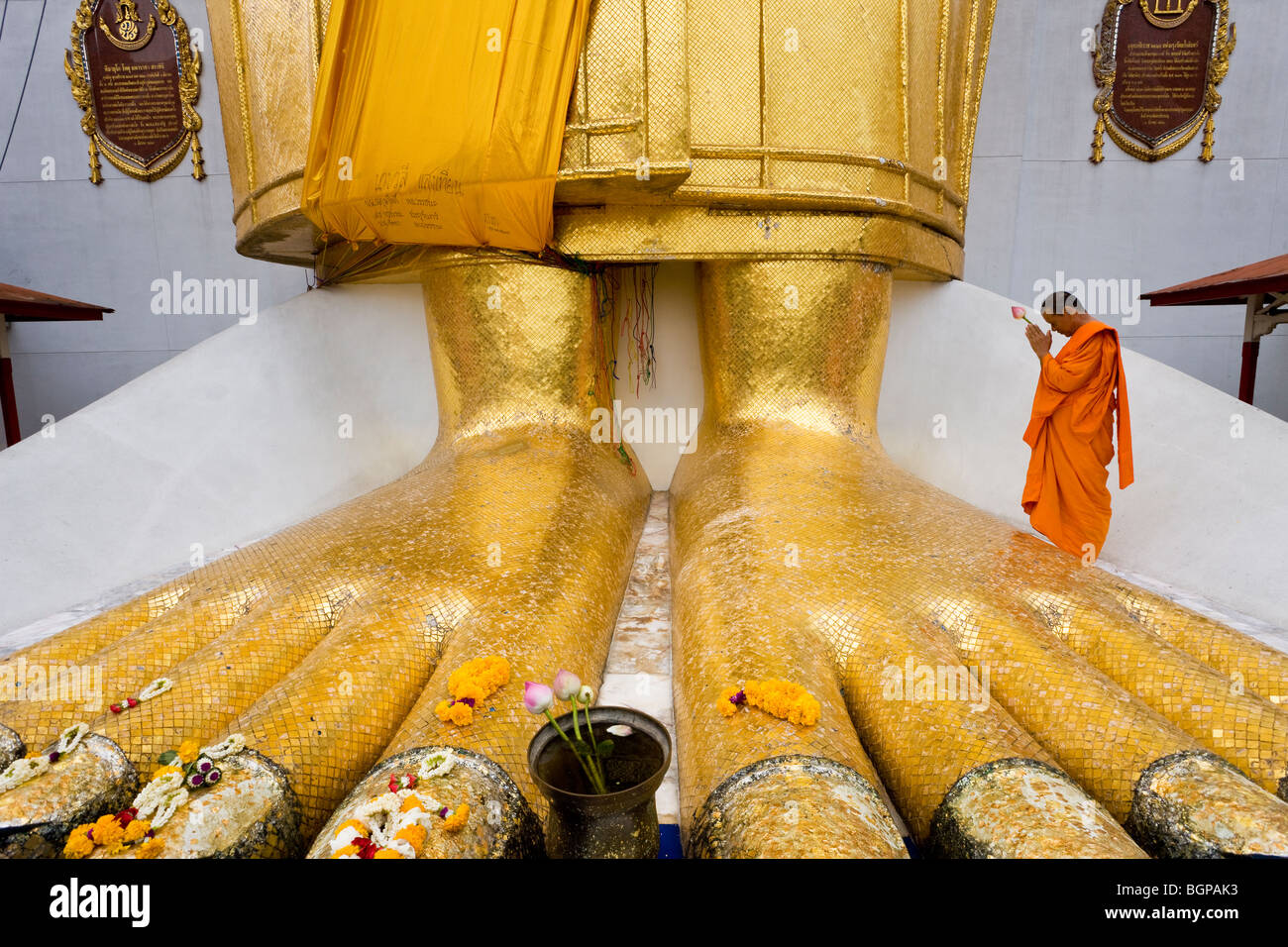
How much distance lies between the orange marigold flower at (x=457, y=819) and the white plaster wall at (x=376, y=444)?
2.24 m

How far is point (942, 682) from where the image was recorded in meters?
1.48

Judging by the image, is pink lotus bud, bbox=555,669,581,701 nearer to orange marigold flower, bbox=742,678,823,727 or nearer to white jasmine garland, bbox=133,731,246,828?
orange marigold flower, bbox=742,678,823,727

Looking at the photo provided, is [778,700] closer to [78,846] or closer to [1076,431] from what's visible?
[78,846]

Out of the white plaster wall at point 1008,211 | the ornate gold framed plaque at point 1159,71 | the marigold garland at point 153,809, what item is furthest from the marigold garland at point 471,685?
the ornate gold framed plaque at point 1159,71

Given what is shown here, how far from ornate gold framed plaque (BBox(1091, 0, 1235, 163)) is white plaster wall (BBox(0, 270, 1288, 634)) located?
2496mm

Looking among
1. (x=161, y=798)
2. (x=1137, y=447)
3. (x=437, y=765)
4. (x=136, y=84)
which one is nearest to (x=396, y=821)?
(x=437, y=765)

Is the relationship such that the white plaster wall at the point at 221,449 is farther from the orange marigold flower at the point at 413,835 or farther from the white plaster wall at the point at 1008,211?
the orange marigold flower at the point at 413,835

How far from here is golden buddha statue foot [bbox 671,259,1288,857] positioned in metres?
1.17

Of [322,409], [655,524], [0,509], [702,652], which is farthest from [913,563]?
[0,509]

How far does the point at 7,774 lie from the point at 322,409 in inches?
92.6

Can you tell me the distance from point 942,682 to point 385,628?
3.81 feet

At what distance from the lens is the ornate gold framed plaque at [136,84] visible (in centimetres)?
484

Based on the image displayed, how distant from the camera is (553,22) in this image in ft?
7.09

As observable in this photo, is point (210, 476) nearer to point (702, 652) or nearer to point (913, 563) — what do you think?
point (702, 652)
